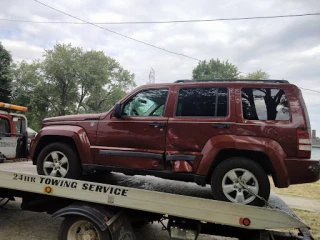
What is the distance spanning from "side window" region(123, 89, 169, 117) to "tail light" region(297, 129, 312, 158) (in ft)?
5.90

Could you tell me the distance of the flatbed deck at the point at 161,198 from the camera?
303 cm

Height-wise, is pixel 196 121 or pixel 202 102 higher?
pixel 202 102

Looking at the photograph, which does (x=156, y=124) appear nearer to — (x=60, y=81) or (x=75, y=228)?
(x=75, y=228)

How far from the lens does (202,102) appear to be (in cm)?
368

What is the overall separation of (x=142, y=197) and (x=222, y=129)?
1378 mm

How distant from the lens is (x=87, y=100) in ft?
90.4

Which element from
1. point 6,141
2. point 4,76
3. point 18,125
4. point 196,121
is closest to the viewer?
point 196,121

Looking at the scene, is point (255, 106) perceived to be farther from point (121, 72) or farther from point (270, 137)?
point (121, 72)

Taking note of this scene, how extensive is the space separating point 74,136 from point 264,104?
275cm

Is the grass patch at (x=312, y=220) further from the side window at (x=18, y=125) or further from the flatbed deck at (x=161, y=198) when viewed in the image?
the side window at (x=18, y=125)

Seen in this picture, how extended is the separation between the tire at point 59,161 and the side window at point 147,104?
1.05m

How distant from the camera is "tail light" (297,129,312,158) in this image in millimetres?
3191

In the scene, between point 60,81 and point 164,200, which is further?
point 60,81

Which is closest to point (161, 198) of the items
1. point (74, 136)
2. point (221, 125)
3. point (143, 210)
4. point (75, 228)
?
point (143, 210)
